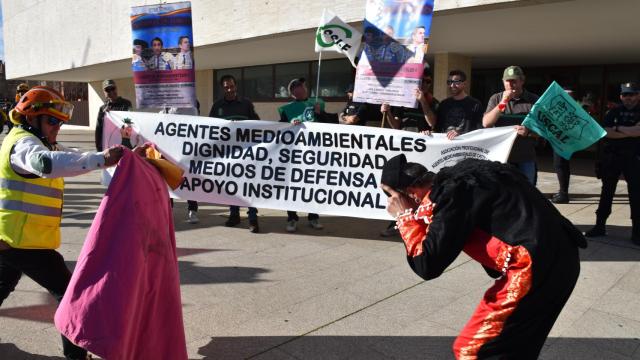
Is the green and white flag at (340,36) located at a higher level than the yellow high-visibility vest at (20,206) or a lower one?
higher

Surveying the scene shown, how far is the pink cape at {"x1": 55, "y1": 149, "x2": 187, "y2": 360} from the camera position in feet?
7.50

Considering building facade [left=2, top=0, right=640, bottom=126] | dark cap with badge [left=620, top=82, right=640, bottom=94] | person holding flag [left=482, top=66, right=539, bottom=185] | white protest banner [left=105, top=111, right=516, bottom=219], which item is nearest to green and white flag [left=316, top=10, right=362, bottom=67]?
white protest banner [left=105, top=111, right=516, bottom=219]

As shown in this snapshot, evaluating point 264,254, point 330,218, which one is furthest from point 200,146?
point 330,218

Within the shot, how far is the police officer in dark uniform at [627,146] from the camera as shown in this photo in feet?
17.6

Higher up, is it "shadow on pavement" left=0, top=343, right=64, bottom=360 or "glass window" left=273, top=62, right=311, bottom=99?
"glass window" left=273, top=62, right=311, bottom=99

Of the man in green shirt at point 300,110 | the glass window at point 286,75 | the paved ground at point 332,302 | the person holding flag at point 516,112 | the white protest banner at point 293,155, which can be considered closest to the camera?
the paved ground at point 332,302

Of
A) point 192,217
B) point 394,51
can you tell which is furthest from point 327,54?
point 394,51

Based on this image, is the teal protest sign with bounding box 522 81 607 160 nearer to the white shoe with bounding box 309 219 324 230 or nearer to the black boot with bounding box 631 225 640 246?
the black boot with bounding box 631 225 640 246

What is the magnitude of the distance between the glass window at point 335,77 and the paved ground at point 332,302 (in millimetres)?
9036

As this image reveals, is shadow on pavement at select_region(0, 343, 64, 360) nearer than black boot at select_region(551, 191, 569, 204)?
Yes

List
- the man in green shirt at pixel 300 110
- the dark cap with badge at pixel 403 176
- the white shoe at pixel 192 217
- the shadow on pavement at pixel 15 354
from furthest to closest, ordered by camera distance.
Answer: the white shoe at pixel 192 217 → the man in green shirt at pixel 300 110 → the shadow on pavement at pixel 15 354 → the dark cap with badge at pixel 403 176

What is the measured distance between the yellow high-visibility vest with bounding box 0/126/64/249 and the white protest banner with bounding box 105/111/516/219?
306 cm

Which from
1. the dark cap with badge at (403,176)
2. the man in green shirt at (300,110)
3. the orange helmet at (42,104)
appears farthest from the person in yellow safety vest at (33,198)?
the man in green shirt at (300,110)

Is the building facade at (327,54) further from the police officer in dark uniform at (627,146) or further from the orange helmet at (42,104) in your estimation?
the orange helmet at (42,104)
